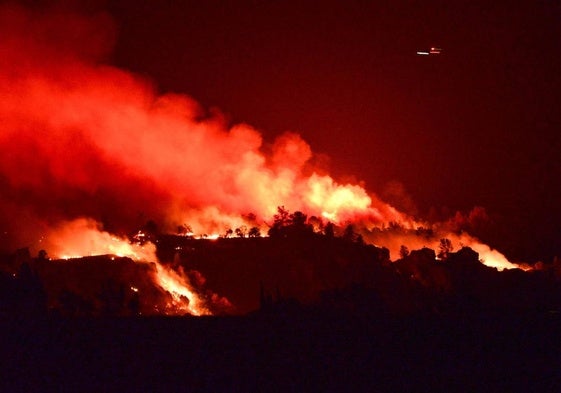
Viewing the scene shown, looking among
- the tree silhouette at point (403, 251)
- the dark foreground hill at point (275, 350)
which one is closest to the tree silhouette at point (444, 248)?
the tree silhouette at point (403, 251)

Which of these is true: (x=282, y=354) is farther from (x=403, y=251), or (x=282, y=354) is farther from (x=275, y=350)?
(x=403, y=251)

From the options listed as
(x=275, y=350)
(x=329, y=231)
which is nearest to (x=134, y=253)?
(x=329, y=231)

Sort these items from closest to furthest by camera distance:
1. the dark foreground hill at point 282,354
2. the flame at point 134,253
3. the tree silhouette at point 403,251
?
1. the dark foreground hill at point 282,354
2. the flame at point 134,253
3. the tree silhouette at point 403,251

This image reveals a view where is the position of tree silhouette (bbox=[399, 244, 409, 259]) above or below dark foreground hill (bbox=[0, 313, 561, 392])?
above

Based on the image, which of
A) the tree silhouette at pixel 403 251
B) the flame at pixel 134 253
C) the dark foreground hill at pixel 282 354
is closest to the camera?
the dark foreground hill at pixel 282 354

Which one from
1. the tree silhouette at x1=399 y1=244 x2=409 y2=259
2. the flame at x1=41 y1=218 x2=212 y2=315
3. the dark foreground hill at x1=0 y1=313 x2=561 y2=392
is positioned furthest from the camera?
the tree silhouette at x1=399 y1=244 x2=409 y2=259

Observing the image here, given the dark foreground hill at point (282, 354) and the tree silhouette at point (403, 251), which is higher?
the tree silhouette at point (403, 251)

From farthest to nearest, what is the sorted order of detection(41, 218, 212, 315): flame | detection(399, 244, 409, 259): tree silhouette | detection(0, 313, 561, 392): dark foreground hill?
detection(399, 244, 409, 259): tree silhouette, detection(41, 218, 212, 315): flame, detection(0, 313, 561, 392): dark foreground hill

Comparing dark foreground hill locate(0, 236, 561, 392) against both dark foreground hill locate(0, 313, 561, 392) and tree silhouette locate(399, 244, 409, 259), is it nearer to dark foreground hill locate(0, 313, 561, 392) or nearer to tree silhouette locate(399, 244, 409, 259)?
dark foreground hill locate(0, 313, 561, 392)

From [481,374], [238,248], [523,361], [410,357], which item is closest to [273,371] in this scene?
[410,357]

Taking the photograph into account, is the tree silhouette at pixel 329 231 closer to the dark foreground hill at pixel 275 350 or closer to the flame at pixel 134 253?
the flame at pixel 134 253

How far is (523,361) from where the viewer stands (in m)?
13.4

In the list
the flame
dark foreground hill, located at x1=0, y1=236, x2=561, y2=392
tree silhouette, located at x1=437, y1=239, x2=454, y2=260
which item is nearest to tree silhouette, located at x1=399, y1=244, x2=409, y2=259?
tree silhouette, located at x1=437, y1=239, x2=454, y2=260

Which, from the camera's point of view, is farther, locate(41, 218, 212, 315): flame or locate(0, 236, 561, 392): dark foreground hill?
locate(41, 218, 212, 315): flame
